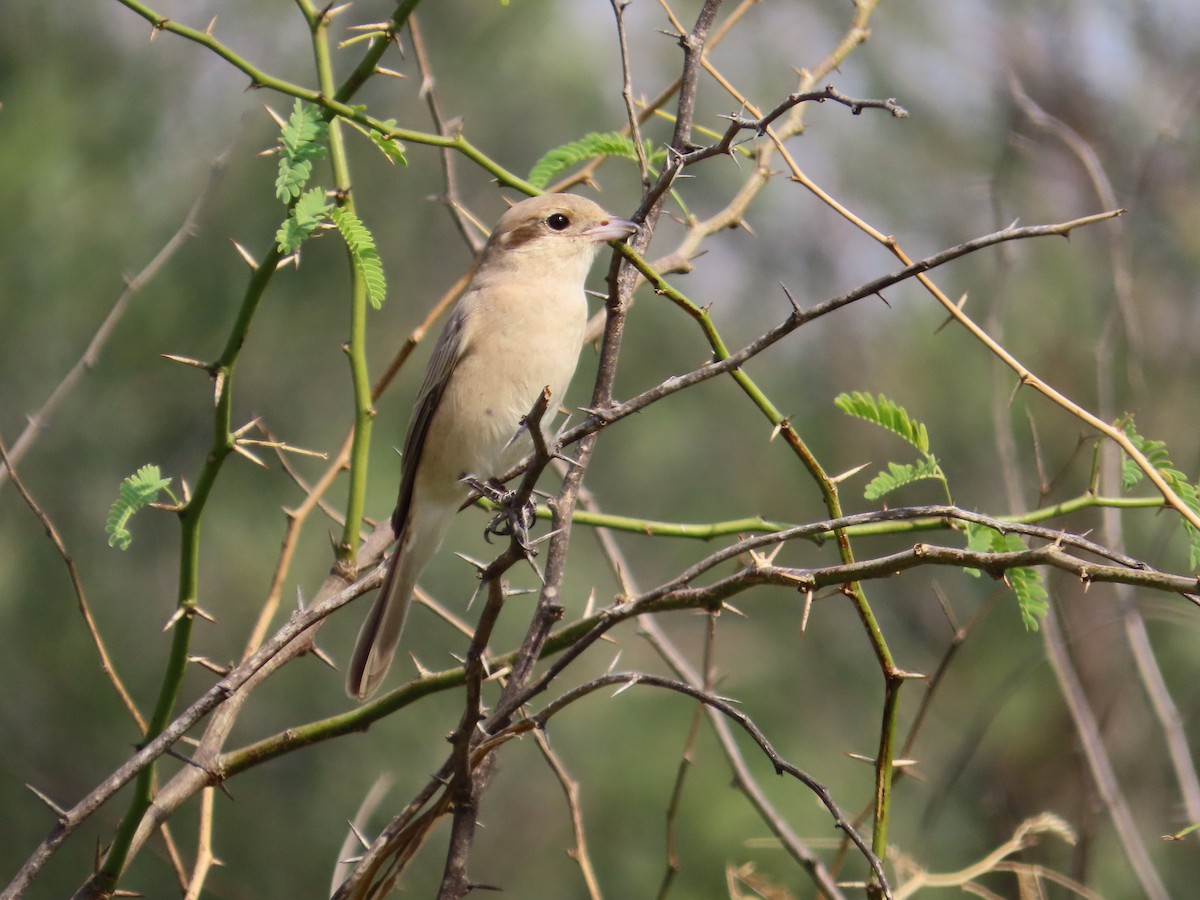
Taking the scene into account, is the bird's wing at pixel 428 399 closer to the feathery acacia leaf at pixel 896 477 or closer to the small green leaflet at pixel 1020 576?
the feathery acacia leaf at pixel 896 477

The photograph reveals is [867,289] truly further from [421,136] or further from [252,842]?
[252,842]

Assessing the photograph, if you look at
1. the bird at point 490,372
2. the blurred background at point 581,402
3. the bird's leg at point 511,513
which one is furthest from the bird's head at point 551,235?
the blurred background at point 581,402

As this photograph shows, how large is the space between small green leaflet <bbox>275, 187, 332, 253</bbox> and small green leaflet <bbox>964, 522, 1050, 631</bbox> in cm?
133

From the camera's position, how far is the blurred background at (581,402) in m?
7.34

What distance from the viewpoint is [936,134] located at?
1050 centimetres

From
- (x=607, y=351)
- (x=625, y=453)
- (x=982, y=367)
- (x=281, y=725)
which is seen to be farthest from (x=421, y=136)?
(x=625, y=453)

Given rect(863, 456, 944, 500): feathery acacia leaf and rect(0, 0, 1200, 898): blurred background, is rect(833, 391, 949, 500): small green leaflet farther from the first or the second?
rect(0, 0, 1200, 898): blurred background

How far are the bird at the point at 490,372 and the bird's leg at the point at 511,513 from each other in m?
0.32

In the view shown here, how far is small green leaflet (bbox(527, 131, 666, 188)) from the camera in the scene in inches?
113

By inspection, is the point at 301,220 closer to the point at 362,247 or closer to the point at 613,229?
the point at 362,247

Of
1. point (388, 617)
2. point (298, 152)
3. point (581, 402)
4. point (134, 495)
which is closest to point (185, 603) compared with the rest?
Answer: point (134, 495)

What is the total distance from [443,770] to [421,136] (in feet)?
3.74

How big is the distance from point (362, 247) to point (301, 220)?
0.19 meters

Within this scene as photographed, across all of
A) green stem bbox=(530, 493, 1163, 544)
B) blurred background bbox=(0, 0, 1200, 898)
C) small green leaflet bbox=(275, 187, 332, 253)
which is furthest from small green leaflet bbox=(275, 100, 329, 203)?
blurred background bbox=(0, 0, 1200, 898)
